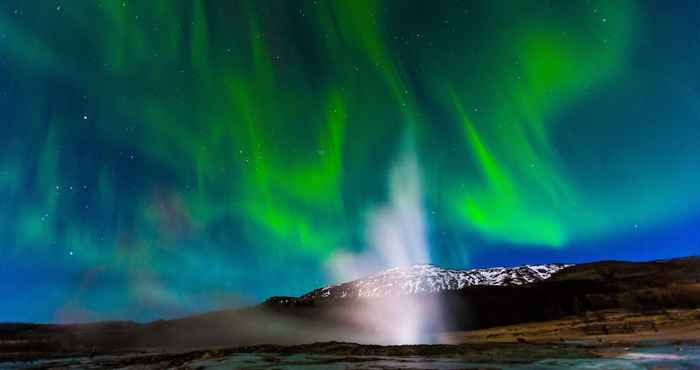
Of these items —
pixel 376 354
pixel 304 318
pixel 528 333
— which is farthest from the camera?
pixel 304 318

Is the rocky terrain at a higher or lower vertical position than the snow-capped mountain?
lower

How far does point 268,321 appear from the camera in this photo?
169 m

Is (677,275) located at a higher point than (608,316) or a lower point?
higher

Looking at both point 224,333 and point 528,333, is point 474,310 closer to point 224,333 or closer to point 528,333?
point 528,333

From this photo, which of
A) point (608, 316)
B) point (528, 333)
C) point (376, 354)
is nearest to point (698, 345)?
point (376, 354)

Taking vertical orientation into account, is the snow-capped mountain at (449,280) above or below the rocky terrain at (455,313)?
above

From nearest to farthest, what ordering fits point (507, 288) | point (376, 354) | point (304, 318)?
1. point (376, 354)
2. point (507, 288)
3. point (304, 318)

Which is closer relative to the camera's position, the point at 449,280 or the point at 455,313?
the point at 455,313

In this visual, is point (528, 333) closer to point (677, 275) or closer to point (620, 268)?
point (677, 275)

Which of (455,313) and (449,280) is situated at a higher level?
(449,280)

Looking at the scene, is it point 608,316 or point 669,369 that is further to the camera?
point 608,316

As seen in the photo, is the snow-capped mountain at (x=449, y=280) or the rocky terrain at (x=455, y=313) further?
the snow-capped mountain at (x=449, y=280)

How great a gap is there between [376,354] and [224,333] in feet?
378

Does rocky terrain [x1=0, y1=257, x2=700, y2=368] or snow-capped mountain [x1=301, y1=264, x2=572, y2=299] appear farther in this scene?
snow-capped mountain [x1=301, y1=264, x2=572, y2=299]
